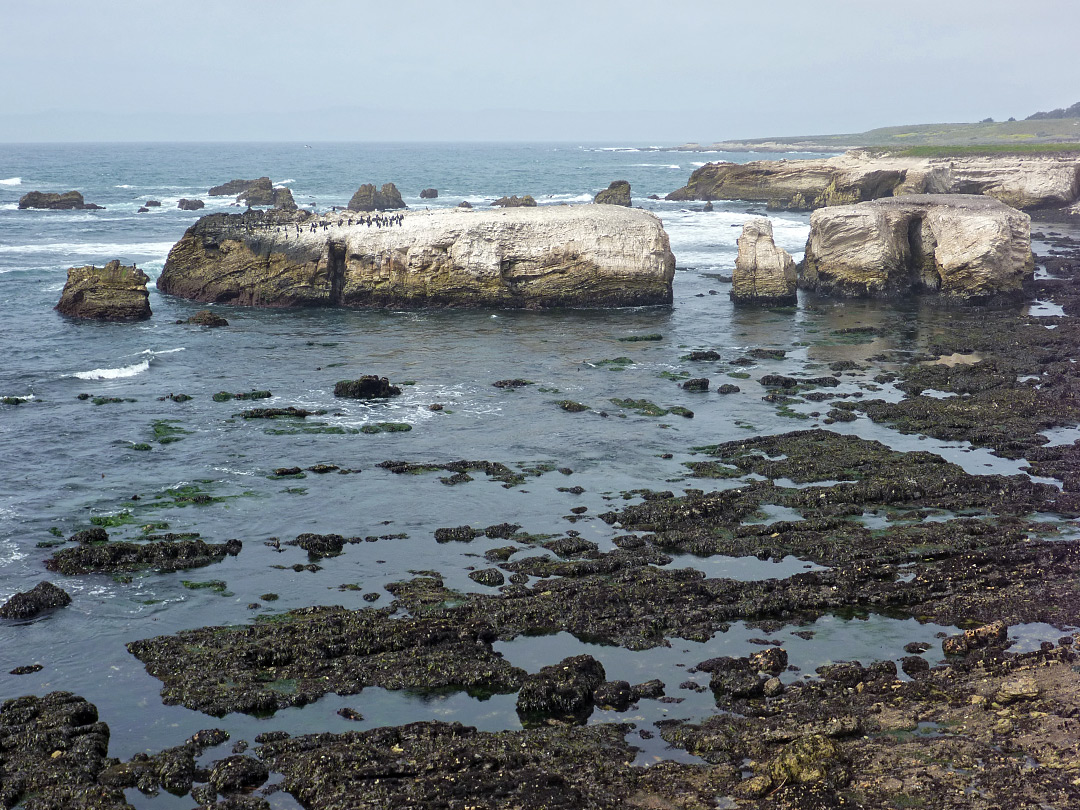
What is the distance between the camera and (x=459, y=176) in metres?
133

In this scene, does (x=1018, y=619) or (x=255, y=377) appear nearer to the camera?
(x=1018, y=619)

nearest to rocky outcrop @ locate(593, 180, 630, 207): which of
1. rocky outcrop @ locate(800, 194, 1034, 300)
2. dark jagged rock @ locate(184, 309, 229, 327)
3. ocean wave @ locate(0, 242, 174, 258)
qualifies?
ocean wave @ locate(0, 242, 174, 258)

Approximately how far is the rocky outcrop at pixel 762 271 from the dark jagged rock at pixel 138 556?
94.8 feet

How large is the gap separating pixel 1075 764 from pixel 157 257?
53.1m

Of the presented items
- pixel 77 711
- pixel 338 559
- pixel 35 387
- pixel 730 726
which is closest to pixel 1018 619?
pixel 730 726

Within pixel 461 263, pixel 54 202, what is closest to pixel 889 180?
pixel 461 263

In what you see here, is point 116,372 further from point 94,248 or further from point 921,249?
point 921,249

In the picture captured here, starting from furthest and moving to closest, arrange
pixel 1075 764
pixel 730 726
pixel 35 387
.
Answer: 1. pixel 35 387
2. pixel 730 726
3. pixel 1075 764

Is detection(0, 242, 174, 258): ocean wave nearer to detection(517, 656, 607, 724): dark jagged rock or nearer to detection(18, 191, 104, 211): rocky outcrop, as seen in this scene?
detection(18, 191, 104, 211): rocky outcrop

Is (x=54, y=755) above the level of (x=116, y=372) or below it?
below

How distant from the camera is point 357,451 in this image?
2323 cm

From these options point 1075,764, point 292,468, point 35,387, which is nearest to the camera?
point 1075,764

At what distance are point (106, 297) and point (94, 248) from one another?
20.5 metres

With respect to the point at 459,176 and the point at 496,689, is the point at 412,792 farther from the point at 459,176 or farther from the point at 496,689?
the point at 459,176
